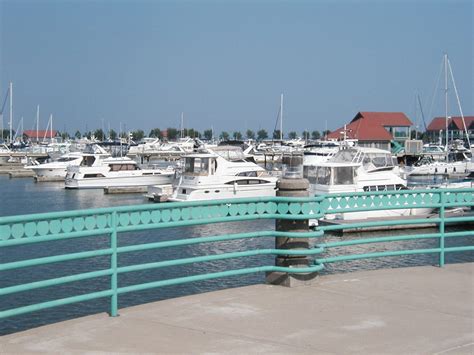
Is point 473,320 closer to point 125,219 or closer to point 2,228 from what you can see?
point 125,219

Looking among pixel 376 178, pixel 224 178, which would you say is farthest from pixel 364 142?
pixel 376 178

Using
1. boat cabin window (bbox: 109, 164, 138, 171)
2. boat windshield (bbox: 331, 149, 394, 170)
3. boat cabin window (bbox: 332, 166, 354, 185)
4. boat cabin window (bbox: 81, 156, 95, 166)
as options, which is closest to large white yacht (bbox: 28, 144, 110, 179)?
boat cabin window (bbox: 81, 156, 95, 166)

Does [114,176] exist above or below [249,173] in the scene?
below

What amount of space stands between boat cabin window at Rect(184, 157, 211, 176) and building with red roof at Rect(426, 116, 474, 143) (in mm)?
96608

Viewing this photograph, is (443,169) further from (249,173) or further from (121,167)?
(249,173)

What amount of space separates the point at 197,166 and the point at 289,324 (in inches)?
1279

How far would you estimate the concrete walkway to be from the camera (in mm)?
6430

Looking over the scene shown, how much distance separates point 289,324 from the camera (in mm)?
7133

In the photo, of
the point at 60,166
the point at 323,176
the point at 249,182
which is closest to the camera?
the point at 323,176

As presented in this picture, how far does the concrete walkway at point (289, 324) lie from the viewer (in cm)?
643

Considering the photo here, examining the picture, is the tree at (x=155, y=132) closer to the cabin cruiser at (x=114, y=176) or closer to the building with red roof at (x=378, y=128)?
the building with red roof at (x=378, y=128)

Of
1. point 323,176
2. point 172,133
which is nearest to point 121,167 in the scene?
point 323,176

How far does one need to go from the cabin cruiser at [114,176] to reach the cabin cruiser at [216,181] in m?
12.8

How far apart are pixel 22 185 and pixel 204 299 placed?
52103 mm
